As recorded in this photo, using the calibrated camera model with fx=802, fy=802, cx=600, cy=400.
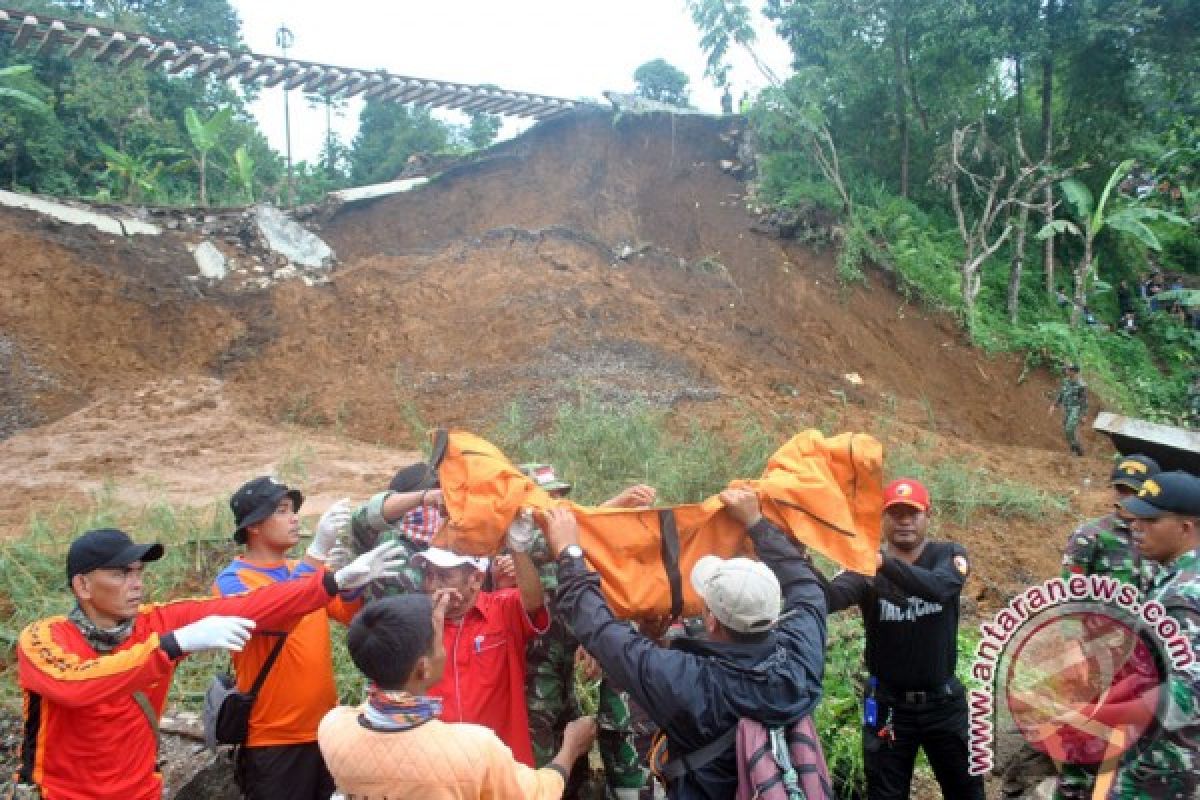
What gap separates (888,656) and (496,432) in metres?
6.16

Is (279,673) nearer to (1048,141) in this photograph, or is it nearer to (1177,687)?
(1177,687)

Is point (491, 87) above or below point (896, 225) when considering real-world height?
above

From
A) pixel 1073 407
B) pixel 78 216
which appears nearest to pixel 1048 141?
pixel 1073 407

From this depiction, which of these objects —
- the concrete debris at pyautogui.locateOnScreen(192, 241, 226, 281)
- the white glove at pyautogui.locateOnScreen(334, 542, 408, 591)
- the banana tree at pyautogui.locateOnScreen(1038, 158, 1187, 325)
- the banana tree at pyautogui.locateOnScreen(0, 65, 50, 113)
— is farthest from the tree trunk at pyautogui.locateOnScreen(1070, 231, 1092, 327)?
the banana tree at pyautogui.locateOnScreen(0, 65, 50, 113)

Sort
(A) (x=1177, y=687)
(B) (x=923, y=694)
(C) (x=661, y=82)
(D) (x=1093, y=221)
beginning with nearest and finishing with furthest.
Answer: (A) (x=1177, y=687) → (B) (x=923, y=694) → (D) (x=1093, y=221) → (C) (x=661, y=82)

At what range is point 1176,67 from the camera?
1204cm

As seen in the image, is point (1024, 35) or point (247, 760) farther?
point (1024, 35)

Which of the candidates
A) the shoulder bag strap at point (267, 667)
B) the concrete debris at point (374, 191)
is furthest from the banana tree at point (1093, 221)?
the shoulder bag strap at point (267, 667)

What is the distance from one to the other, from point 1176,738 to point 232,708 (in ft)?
8.44

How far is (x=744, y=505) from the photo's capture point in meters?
2.37

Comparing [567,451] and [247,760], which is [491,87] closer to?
[567,451]

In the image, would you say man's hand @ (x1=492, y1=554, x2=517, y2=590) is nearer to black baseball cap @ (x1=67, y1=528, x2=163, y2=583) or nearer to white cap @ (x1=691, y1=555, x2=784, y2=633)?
white cap @ (x1=691, y1=555, x2=784, y2=633)

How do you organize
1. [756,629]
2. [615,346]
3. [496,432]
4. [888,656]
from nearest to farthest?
[756,629] < [888,656] < [496,432] < [615,346]

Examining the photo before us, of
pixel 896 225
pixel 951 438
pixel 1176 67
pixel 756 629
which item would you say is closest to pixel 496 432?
pixel 951 438
